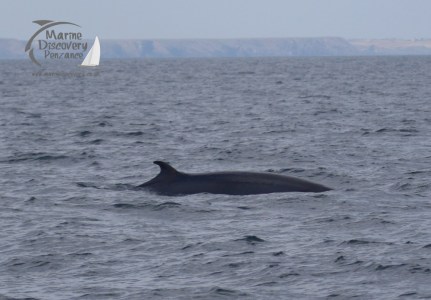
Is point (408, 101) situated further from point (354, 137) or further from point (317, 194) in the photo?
point (317, 194)

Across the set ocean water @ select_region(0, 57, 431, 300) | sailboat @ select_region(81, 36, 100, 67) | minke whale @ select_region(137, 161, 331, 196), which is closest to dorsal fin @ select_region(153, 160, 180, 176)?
minke whale @ select_region(137, 161, 331, 196)

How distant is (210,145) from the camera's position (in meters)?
26.8

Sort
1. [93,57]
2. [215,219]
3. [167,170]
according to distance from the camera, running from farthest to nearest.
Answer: [93,57] → [167,170] → [215,219]

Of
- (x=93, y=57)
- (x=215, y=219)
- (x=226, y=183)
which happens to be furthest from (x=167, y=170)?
(x=93, y=57)

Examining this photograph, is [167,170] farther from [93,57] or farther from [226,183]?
[93,57]

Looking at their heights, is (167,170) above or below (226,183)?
above

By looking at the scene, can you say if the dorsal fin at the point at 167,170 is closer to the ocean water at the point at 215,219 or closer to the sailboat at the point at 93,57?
the ocean water at the point at 215,219

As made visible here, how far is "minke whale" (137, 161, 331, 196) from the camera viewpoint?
17469mm

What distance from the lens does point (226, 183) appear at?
17.6 metres

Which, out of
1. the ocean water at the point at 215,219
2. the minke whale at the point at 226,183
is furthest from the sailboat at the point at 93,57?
the minke whale at the point at 226,183

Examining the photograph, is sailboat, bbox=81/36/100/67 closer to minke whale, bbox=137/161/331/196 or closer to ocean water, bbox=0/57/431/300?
ocean water, bbox=0/57/431/300

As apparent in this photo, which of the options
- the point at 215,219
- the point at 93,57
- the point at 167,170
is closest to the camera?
the point at 215,219

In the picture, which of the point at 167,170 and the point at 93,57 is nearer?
the point at 167,170

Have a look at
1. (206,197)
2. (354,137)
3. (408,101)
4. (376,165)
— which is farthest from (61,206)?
(408,101)
